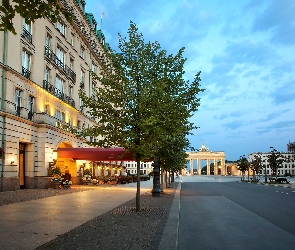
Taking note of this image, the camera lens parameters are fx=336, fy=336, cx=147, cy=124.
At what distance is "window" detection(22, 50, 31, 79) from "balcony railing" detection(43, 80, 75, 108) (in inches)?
111

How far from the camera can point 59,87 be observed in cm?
3625

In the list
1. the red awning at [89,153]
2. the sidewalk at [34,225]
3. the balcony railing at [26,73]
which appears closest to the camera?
the sidewalk at [34,225]

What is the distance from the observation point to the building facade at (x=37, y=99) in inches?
992

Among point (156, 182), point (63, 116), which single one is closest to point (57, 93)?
point (63, 116)

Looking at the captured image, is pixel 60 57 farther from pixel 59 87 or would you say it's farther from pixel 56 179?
pixel 56 179

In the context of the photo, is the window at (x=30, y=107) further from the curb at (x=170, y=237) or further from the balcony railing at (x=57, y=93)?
the curb at (x=170, y=237)

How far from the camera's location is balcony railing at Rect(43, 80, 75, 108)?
106 feet

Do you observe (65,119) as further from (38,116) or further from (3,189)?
(3,189)

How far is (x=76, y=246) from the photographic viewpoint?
713 cm

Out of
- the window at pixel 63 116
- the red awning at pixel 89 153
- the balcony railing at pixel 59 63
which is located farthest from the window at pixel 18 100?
the window at pixel 63 116

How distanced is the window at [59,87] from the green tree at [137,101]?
842 inches

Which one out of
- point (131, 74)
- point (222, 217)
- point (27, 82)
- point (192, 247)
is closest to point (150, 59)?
point (131, 74)

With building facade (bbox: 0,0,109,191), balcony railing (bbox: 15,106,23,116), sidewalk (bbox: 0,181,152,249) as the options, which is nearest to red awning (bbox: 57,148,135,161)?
building facade (bbox: 0,0,109,191)

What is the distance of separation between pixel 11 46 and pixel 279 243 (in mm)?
24252
